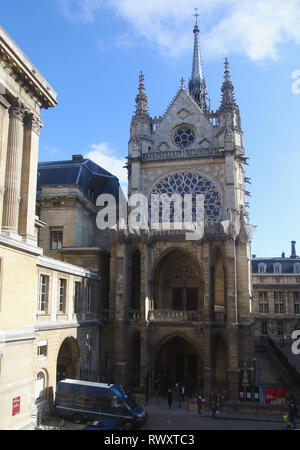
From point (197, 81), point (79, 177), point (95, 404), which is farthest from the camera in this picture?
point (197, 81)

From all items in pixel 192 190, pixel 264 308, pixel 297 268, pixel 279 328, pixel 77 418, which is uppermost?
pixel 192 190

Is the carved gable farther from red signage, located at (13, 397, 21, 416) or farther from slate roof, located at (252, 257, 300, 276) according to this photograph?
slate roof, located at (252, 257, 300, 276)

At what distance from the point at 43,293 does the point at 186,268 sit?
13.8 m

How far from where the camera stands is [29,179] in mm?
18438

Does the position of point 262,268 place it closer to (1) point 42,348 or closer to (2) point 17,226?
(1) point 42,348

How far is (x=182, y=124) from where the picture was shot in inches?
1460

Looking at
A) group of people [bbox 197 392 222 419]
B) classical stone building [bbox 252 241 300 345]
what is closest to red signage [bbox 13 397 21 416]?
group of people [bbox 197 392 222 419]

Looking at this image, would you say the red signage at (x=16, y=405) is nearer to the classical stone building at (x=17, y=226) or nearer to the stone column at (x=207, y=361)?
the classical stone building at (x=17, y=226)

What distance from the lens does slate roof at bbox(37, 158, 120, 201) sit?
36.5m

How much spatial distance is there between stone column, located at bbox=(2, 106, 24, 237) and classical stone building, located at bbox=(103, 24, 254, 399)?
1413cm

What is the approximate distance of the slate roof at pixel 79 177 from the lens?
36522mm

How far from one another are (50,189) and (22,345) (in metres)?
19.4

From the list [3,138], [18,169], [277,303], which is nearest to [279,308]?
[277,303]
